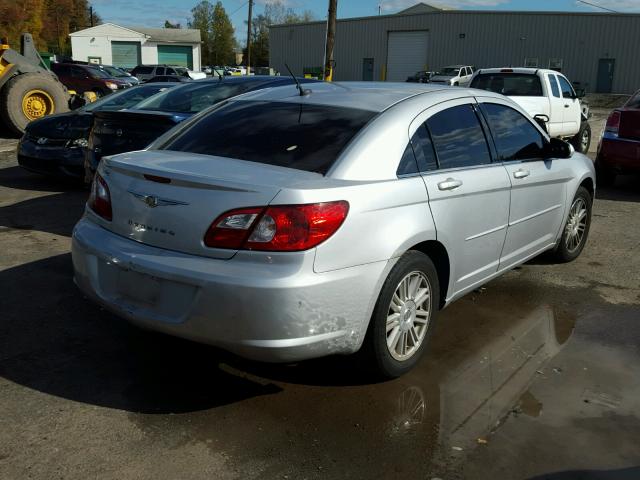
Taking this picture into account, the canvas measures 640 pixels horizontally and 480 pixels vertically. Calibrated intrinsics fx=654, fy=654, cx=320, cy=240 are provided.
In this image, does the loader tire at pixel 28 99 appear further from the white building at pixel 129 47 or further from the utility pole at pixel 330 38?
the white building at pixel 129 47

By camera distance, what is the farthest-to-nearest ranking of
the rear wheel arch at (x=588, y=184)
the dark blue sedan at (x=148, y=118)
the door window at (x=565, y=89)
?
the door window at (x=565, y=89), the dark blue sedan at (x=148, y=118), the rear wheel arch at (x=588, y=184)

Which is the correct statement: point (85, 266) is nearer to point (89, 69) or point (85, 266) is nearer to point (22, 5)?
point (89, 69)

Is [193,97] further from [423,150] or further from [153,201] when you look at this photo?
[153,201]

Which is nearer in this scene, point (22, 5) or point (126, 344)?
point (126, 344)

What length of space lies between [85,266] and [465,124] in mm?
2483

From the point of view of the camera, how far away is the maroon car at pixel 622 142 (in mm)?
9523

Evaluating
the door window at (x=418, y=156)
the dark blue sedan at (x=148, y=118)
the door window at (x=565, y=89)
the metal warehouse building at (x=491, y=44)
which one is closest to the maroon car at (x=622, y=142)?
the door window at (x=565, y=89)

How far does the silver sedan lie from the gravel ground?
368 millimetres

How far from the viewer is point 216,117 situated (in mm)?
4102

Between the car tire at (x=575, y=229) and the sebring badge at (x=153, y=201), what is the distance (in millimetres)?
3688

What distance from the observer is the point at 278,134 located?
3.69 meters

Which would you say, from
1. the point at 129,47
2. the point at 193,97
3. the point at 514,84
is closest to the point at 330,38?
the point at 514,84

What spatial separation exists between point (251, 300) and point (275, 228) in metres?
0.34

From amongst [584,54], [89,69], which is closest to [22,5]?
[89,69]
